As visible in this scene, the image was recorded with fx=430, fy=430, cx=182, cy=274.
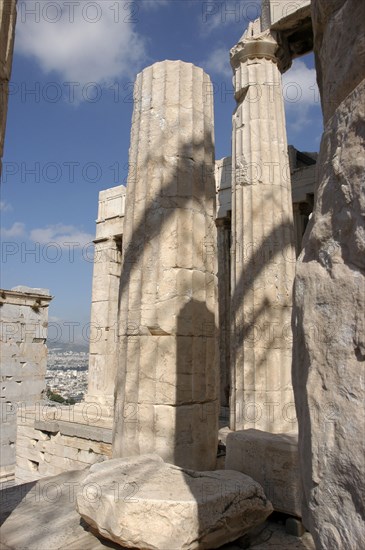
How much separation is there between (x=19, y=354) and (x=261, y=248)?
30.0 feet

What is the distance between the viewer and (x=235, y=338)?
7543mm

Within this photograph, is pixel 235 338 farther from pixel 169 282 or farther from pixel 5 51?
pixel 5 51

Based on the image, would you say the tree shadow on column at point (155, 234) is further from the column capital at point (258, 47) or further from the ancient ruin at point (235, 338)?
the column capital at point (258, 47)

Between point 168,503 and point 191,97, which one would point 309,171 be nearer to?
point 191,97

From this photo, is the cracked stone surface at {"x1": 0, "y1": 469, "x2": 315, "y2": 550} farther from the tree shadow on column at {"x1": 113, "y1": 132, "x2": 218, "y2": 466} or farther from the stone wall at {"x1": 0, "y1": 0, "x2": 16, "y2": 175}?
the stone wall at {"x1": 0, "y1": 0, "x2": 16, "y2": 175}

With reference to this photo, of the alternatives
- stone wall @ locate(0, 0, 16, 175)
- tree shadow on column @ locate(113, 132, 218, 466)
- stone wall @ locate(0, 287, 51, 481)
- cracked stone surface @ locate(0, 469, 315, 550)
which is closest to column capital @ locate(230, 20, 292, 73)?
tree shadow on column @ locate(113, 132, 218, 466)

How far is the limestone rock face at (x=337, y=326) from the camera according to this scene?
0.98 meters

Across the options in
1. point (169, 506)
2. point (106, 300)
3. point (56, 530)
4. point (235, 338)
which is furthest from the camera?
point (106, 300)

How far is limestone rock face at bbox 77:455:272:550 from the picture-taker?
10.2ft

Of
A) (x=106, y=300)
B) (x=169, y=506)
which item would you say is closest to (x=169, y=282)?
(x=169, y=506)

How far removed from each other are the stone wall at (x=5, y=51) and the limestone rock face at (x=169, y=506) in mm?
2792

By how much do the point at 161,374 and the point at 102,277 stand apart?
8.34 metres

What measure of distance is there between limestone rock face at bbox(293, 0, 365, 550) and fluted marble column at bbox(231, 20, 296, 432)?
244 inches

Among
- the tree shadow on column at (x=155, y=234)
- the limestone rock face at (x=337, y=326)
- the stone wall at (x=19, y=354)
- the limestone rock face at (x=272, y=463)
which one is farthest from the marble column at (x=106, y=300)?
the limestone rock face at (x=337, y=326)
